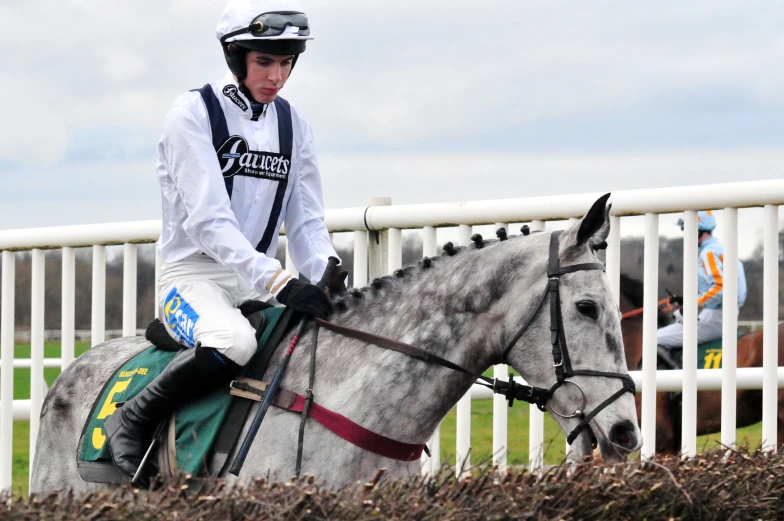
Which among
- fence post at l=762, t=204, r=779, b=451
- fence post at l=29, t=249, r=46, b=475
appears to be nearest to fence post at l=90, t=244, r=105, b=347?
fence post at l=29, t=249, r=46, b=475

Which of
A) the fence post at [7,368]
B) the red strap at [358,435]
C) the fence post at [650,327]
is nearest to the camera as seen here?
the red strap at [358,435]

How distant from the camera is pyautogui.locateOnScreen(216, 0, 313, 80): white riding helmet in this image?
152 inches

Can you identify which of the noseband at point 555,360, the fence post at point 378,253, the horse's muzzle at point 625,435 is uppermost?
the fence post at point 378,253

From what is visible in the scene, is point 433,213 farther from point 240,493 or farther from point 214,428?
point 240,493

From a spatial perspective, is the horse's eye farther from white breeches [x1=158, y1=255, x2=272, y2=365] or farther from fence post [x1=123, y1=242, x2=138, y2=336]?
fence post [x1=123, y1=242, x2=138, y2=336]

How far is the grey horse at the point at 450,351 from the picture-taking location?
11.0 ft

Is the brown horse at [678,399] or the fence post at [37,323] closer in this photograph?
the fence post at [37,323]

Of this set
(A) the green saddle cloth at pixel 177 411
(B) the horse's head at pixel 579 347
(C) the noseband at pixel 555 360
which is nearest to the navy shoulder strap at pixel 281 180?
(A) the green saddle cloth at pixel 177 411

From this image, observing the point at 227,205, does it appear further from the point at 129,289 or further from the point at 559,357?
the point at 129,289

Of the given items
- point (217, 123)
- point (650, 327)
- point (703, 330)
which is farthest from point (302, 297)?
point (703, 330)

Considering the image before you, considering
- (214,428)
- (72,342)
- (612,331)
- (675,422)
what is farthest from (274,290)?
(675,422)

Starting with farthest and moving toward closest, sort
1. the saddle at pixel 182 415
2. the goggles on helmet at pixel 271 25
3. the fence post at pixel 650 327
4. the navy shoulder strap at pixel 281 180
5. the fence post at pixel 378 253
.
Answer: the fence post at pixel 378 253 < the fence post at pixel 650 327 < the navy shoulder strap at pixel 281 180 < the goggles on helmet at pixel 271 25 < the saddle at pixel 182 415

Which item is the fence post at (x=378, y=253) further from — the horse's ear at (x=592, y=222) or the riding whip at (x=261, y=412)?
the horse's ear at (x=592, y=222)

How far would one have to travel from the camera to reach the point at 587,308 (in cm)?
336
